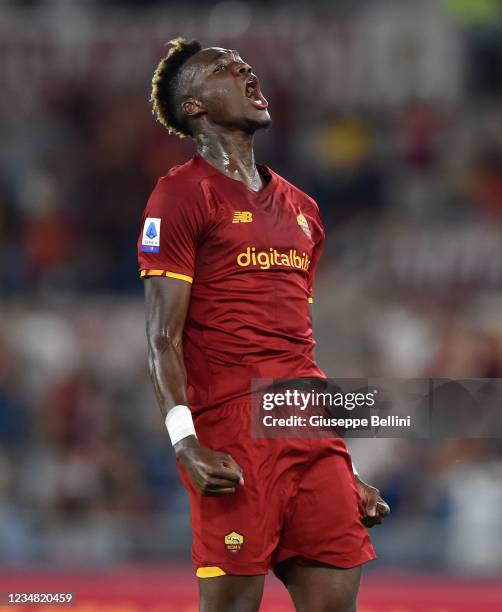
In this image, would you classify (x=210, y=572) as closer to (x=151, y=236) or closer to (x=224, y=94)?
(x=151, y=236)

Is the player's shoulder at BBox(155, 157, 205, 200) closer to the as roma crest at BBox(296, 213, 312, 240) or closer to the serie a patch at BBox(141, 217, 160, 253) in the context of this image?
the serie a patch at BBox(141, 217, 160, 253)

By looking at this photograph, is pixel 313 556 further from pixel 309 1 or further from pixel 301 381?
pixel 309 1

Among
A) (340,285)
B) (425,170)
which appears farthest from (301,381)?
(425,170)

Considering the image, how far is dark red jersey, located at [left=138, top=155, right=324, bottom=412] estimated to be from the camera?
3.77 m

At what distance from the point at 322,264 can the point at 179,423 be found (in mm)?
7096

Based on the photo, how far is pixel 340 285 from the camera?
10297 millimetres

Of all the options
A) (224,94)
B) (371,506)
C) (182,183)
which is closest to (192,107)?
(224,94)

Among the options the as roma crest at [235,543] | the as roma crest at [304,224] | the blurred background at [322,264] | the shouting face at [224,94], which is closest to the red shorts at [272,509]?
the as roma crest at [235,543]

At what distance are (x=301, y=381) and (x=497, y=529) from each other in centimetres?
432

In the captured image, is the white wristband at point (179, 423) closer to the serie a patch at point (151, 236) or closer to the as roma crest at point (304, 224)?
the serie a patch at point (151, 236)

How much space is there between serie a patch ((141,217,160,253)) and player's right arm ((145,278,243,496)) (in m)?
0.09

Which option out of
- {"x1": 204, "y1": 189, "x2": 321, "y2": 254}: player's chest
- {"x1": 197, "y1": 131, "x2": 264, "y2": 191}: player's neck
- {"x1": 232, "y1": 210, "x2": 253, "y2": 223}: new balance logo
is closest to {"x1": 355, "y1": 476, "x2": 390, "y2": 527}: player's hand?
{"x1": 204, "y1": 189, "x2": 321, "y2": 254}: player's chest

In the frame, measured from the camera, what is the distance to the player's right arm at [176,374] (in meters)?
3.51

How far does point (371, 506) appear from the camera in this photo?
12.9 feet
